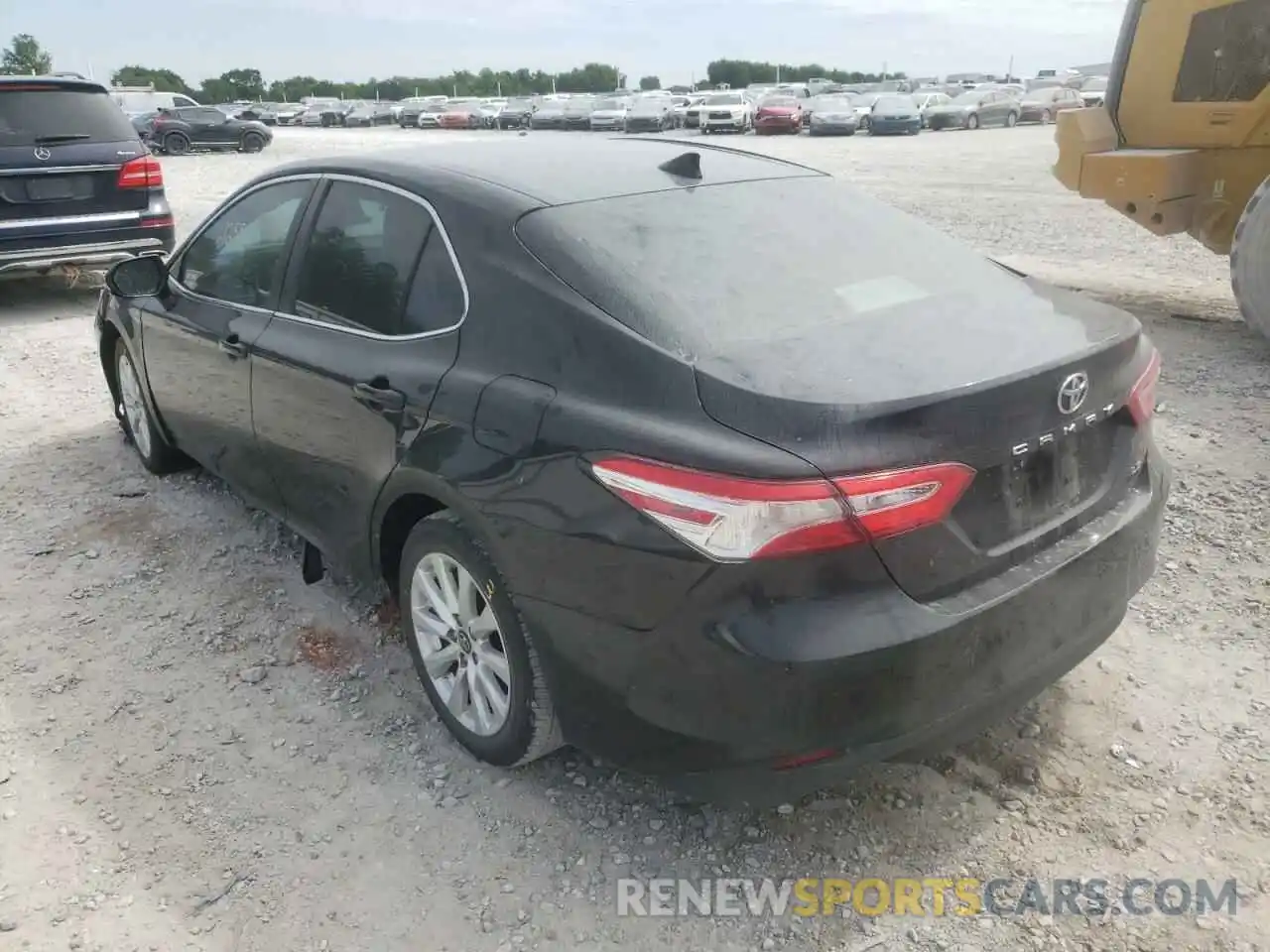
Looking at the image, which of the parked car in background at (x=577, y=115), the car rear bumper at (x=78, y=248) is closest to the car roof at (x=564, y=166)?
the car rear bumper at (x=78, y=248)

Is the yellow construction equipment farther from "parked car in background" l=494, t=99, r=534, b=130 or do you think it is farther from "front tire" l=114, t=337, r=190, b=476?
"parked car in background" l=494, t=99, r=534, b=130

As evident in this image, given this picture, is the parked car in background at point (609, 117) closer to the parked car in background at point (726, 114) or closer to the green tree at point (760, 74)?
the parked car in background at point (726, 114)

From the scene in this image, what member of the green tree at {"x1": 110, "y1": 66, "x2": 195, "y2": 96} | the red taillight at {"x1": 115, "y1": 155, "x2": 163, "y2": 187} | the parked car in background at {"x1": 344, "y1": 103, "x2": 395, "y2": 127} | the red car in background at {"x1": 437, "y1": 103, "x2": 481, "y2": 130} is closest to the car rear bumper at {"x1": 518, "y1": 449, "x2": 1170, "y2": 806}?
the red taillight at {"x1": 115, "y1": 155, "x2": 163, "y2": 187}

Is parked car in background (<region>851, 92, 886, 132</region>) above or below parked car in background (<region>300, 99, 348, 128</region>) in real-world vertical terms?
above

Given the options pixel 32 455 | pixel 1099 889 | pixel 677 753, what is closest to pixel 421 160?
pixel 677 753

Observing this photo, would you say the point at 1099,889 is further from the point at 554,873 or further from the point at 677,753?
the point at 554,873

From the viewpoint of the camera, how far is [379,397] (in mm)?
2916

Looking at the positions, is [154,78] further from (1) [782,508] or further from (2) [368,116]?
(1) [782,508]

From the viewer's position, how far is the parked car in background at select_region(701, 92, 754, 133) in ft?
116

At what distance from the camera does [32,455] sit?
5.43m

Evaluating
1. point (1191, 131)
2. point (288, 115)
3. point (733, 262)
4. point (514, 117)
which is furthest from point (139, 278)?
point (288, 115)

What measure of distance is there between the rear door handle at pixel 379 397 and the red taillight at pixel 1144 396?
78.1 inches

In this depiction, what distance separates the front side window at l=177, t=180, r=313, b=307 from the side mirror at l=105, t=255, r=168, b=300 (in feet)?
0.28

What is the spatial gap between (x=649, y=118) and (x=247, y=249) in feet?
118
